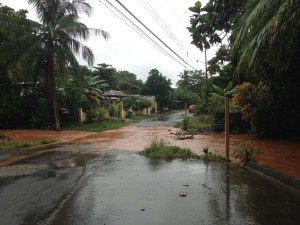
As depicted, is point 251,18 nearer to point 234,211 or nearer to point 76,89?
point 234,211

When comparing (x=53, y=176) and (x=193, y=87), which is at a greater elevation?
(x=193, y=87)

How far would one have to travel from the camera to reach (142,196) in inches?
240

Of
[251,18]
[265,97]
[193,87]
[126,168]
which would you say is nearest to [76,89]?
[265,97]

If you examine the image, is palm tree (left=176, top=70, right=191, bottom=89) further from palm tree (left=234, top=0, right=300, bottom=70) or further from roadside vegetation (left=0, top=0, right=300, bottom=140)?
palm tree (left=234, top=0, right=300, bottom=70)

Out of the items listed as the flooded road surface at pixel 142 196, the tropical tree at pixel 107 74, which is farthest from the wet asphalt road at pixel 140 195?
the tropical tree at pixel 107 74

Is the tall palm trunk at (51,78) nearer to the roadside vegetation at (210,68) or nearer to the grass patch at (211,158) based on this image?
the roadside vegetation at (210,68)

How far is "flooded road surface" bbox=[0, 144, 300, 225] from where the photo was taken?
492cm

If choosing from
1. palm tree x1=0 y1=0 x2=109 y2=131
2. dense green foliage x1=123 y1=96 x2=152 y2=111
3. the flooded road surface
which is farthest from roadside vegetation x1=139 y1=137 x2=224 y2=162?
dense green foliage x1=123 y1=96 x2=152 y2=111

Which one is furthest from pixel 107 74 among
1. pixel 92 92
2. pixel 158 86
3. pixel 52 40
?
pixel 52 40

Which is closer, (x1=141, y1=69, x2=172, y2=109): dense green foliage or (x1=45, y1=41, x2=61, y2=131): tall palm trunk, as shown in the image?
(x1=45, y1=41, x2=61, y2=131): tall palm trunk

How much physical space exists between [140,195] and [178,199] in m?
0.79

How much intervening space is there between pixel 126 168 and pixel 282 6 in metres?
5.85

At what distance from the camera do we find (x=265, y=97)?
1505 cm

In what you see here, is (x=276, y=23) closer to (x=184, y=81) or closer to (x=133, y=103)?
(x=133, y=103)
